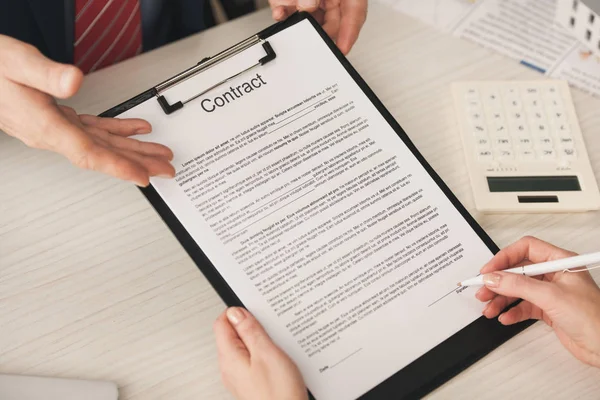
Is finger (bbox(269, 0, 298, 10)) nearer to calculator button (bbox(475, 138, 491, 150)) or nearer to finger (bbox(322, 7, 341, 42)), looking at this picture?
finger (bbox(322, 7, 341, 42))

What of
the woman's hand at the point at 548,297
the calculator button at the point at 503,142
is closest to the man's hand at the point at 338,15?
the calculator button at the point at 503,142

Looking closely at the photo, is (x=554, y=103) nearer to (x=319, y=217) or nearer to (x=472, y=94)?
(x=472, y=94)

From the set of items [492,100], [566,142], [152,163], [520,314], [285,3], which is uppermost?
[285,3]

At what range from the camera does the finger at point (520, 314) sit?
588 millimetres

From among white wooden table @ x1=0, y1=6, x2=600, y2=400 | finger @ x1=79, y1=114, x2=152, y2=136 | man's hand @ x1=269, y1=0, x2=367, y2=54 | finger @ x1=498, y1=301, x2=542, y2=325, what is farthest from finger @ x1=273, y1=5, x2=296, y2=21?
finger @ x1=498, y1=301, x2=542, y2=325

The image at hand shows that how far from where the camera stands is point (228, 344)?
0.55 m

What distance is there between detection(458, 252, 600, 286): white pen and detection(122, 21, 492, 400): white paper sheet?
0.08ft

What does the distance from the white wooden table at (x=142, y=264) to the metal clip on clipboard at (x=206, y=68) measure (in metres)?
0.13

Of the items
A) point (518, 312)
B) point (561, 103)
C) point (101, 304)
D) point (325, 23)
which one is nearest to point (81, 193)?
point (101, 304)

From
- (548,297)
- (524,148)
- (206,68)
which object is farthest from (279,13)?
(548,297)

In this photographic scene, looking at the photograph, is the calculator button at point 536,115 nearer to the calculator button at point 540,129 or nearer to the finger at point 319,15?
the calculator button at point 540,129

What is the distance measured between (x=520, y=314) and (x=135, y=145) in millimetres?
455

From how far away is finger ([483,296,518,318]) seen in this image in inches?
23.1

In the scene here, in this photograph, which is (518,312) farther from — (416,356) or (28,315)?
(28,315)
